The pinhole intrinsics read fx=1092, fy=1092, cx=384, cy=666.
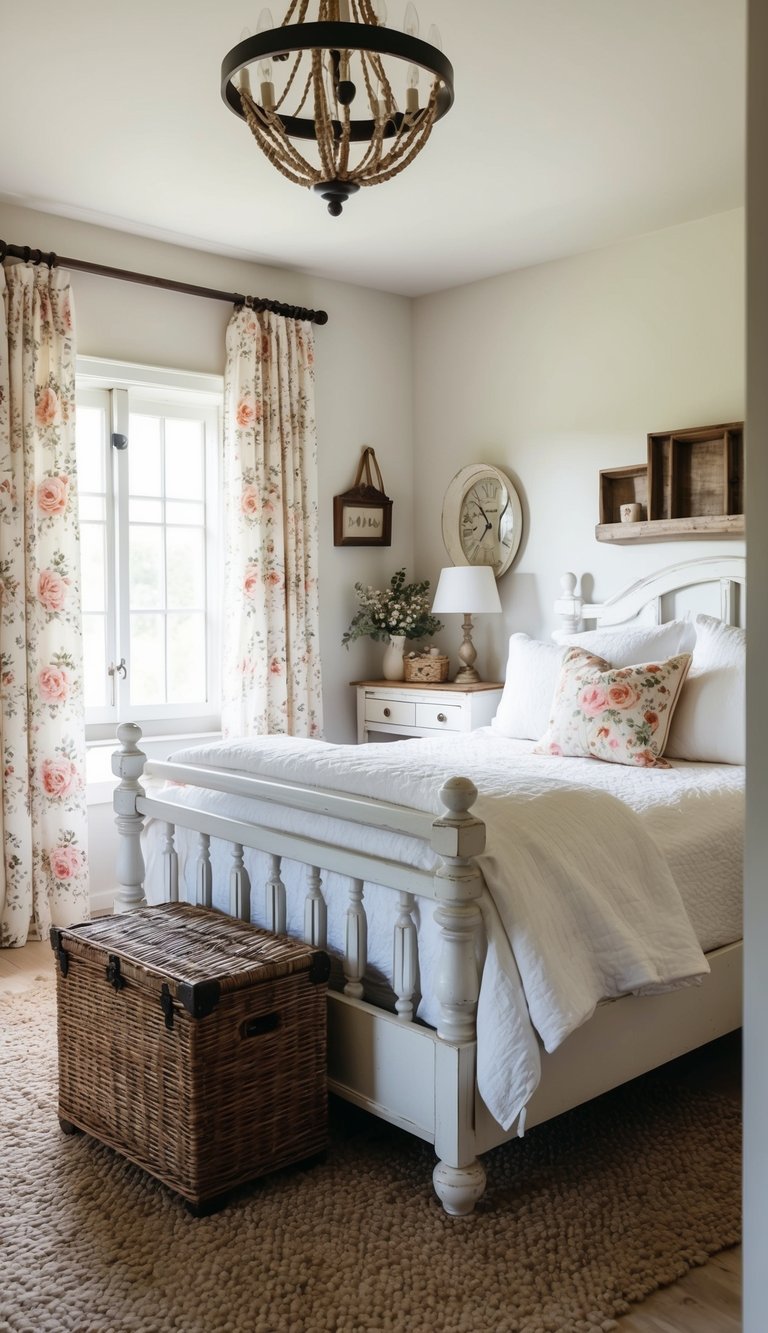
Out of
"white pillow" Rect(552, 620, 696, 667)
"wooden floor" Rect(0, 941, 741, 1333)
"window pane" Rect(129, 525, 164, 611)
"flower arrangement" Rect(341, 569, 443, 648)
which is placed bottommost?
"wooden floor" Rect(0, 941, 741, 1333)

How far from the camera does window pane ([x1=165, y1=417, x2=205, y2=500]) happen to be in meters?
4.58

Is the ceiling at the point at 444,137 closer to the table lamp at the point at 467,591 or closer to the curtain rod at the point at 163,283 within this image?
the curtain rod at the point at 163,283

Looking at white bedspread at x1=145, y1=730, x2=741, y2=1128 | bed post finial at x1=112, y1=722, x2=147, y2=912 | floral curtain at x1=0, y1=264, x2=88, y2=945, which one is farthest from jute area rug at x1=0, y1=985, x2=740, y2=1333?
floral curtain at x1=0, y1=264, x2=88, y2=945

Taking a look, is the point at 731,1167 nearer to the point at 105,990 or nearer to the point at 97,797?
the point at 105,990

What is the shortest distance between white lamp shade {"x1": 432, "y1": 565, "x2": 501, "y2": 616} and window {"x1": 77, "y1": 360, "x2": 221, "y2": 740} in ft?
3.27

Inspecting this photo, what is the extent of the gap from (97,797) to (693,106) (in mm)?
3156

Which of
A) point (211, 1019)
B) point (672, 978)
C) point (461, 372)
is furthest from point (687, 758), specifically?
point (461, 372)

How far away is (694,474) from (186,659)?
2.20 meters

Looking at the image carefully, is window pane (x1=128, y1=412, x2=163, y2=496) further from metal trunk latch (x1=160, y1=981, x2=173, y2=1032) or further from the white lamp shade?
metal trunk latch (x1=160, y1=981, x2=173, y2=1032)

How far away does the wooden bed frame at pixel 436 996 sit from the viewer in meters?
2.08

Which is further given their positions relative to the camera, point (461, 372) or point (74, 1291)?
point (461, 372)

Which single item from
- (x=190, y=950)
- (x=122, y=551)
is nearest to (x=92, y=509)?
(x=122, y=551)

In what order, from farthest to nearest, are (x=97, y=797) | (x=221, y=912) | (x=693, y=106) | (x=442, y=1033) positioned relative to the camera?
(x=97, y=797)
(x=693, y=106)
(x=221, y=912)
(x=442, y=1033)

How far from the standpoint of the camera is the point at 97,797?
429 cm
